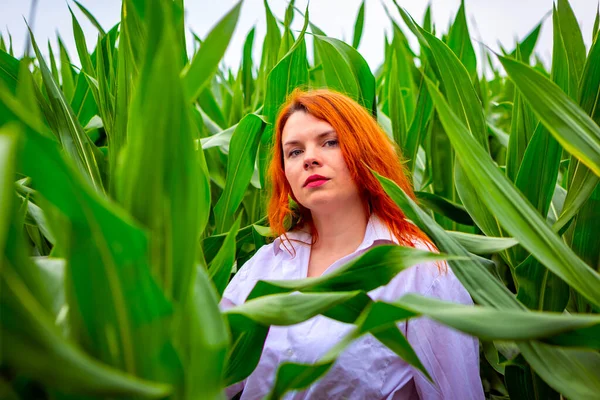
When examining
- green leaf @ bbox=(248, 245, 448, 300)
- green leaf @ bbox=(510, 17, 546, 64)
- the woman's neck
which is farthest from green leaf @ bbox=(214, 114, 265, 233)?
green leaf @ bbox=(510, 17, 546, 64)

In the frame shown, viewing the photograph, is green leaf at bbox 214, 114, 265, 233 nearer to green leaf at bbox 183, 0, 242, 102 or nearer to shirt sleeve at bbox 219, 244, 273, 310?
shirt sleeve at bbox 219, 244, 273, 310

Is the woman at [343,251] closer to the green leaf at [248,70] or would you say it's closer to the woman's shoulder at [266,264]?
the woman's shoulder at [266,264]

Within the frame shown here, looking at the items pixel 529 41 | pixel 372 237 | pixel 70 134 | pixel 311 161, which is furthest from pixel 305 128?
pixel 529 41

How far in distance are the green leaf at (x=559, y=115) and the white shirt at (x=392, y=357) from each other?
0.26 m

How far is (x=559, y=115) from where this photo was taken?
1.47ft

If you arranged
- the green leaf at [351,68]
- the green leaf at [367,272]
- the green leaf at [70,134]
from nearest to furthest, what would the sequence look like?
the green leaf at [367,272]
the green leaf at [70,134]
the green leaf at [351,68]

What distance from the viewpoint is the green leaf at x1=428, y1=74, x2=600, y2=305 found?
394 millimetres

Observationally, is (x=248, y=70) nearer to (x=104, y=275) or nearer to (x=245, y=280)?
(x=245, y=280)

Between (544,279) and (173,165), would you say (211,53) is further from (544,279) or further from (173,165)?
(544,279)

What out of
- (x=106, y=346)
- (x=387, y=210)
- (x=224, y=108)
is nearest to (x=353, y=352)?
(x=387, y=210)

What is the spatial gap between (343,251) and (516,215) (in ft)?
1.19

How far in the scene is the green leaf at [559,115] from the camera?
442mm

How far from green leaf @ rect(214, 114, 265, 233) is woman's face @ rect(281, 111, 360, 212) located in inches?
2.0

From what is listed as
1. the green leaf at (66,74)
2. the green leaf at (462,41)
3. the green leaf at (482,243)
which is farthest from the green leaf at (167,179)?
the green leaf at (66,74)
